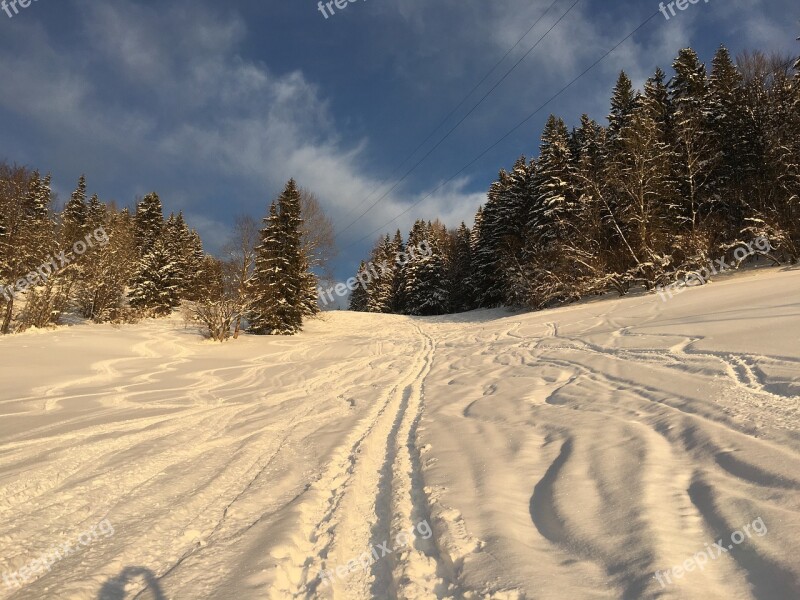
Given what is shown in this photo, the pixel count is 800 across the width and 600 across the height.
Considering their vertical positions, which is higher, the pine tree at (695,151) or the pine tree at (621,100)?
the pine tree at (621,100)

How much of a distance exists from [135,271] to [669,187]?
37.5 meters

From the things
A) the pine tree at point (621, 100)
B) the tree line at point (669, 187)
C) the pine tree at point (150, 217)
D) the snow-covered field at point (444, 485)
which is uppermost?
the pine tree at point (150, 217)

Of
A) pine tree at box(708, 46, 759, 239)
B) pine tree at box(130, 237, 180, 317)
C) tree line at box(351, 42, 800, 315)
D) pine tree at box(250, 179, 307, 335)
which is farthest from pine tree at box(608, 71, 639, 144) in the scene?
pine tree at box(130, 237, 180, 317)

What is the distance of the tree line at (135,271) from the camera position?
19.3 m

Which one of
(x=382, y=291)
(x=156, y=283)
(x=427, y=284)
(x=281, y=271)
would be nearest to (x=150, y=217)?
(x=156, y=283)

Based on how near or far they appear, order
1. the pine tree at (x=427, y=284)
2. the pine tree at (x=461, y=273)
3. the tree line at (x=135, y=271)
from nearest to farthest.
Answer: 1. the tree line at (x=135, y=271)
2. the pine tree at (x=461, y=273)
3. the pine tree at (x=427, y=284)

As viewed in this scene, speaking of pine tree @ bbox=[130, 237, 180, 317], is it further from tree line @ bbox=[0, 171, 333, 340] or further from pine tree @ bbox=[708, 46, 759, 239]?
pine tree @ bbox=[708, 46, 759, 239]

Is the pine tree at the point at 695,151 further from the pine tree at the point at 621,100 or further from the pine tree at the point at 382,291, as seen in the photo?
the pine tree at the point at 382,291

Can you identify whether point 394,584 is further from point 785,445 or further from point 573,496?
point 785,445

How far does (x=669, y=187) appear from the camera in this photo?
71.2 ft

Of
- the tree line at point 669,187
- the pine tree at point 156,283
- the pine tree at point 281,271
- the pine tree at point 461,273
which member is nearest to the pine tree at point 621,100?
the tree line at point 669,187

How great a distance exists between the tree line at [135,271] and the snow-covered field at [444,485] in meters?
13.9

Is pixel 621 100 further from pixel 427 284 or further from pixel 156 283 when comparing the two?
pixel 156 283

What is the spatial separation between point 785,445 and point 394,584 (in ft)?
9.76
